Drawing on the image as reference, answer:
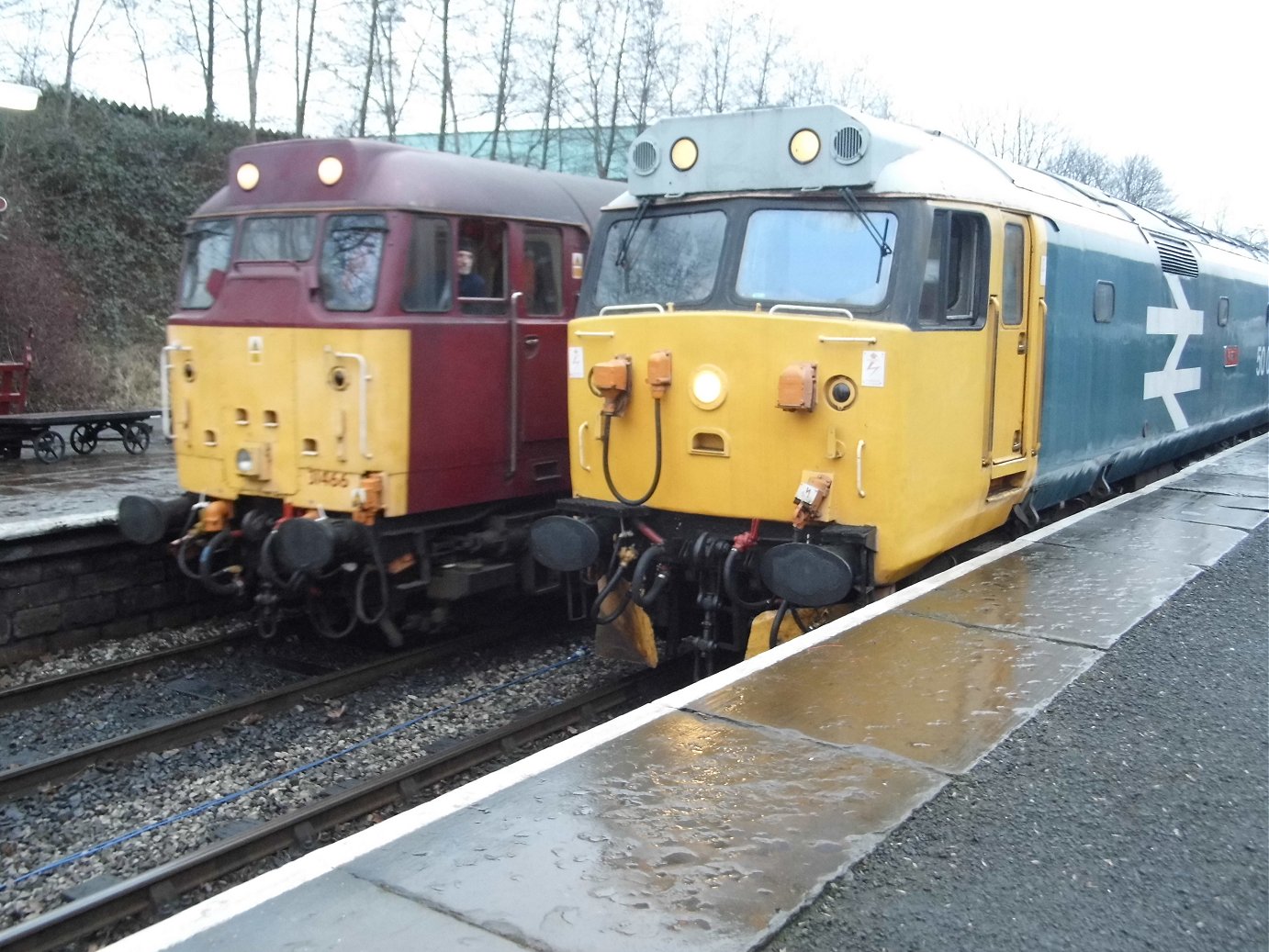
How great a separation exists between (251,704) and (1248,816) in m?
5.53

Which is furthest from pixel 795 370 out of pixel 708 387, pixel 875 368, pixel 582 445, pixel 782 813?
pixel 782 813

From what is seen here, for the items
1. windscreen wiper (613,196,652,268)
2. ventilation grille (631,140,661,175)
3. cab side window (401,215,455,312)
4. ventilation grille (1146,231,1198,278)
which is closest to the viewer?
ventilation grille (631,140,661,175)

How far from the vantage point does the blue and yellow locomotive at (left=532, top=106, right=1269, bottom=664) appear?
19.2 ft

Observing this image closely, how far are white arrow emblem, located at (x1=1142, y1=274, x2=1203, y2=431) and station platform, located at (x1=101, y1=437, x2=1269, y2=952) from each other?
4.60m

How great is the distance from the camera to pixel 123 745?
646 cm

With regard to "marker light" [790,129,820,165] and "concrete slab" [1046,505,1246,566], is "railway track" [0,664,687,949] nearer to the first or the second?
"concrete slab" [1046,505,1246,566]

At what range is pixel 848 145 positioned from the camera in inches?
238

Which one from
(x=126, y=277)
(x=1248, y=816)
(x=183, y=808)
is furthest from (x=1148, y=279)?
(x=126, y=277)

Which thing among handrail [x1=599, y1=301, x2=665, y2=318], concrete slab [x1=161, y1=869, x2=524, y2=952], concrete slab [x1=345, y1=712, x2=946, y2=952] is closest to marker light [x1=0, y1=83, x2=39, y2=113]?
handrail [x1=599, y1=301, x2=665, y2=318]

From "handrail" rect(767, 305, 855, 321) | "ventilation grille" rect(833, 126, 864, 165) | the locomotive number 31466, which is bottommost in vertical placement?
the locomotive number 31466

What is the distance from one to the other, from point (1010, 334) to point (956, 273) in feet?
2.57

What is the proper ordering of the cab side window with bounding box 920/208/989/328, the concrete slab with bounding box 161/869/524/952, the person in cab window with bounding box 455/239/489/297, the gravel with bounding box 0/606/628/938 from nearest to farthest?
1. the concrete slab with bounding box 161/869/524/952
2. the gravel with bounding box 0/606/628/938
3. the cab side window with bounding box 920/208/989/328
4. the person in cab window with bounding box 455/239/489/297

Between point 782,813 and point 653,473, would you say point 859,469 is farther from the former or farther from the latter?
point 782,813

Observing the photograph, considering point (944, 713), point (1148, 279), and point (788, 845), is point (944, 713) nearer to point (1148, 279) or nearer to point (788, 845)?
point (788, 845)
